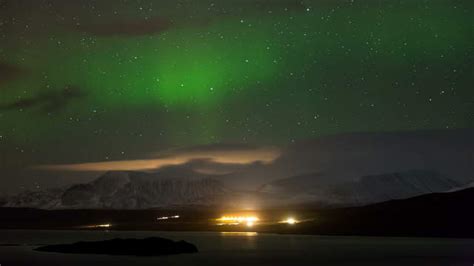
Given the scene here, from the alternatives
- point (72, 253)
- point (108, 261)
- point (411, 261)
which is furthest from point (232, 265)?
point (72, 253)

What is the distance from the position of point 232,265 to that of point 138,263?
13.8 meters

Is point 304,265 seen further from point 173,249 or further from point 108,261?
point 173,249

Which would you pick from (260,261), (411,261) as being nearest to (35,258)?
(260,261)

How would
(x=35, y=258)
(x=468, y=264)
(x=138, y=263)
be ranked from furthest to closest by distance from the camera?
(x=35, y=258), (x=138, y=263), (x=468, y=264)

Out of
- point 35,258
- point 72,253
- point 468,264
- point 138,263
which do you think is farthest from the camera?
point 72,253

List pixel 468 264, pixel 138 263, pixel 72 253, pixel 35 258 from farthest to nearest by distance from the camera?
pixel 72 253 < pixel 35 258 < pixel 138 263 < pixel 468 264

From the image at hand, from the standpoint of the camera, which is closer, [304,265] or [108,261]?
[304,265]

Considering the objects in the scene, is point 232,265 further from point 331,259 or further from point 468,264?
point 468,264

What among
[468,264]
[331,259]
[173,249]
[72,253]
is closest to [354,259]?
[331,259]

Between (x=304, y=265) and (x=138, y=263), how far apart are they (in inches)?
957

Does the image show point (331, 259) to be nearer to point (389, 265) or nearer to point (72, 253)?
point (389, 265)

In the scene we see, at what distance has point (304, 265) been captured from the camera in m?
99.5

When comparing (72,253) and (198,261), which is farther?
(72,253)

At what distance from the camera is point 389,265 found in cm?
10088
